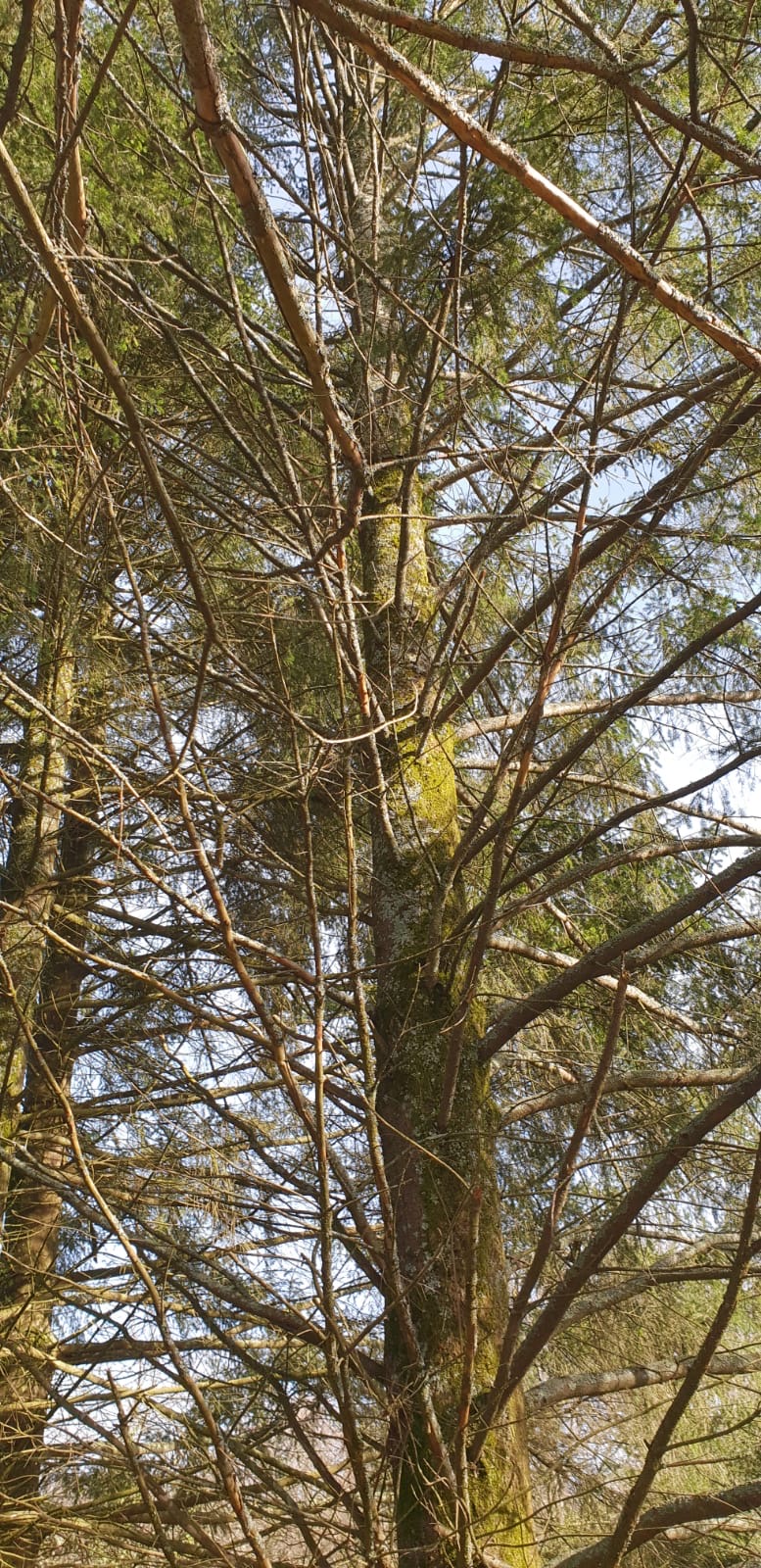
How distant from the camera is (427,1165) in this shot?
11.2 feet

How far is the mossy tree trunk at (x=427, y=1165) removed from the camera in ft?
8.48

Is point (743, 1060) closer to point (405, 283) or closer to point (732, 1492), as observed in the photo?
point (732, 1492)

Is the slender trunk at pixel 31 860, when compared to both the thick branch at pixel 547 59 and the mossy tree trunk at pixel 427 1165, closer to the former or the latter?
the mossy tree trunk at pixel 427 1165

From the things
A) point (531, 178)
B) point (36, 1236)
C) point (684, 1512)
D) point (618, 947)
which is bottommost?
point (684, 1512)

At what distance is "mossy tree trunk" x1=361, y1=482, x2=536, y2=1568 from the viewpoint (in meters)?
2.58

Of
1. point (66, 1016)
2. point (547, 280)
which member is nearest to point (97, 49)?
point (547, 280)

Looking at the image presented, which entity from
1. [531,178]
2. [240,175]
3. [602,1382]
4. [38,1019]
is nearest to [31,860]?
[38,1019]

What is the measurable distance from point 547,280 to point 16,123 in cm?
Result: 184

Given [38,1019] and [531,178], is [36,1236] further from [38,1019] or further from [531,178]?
[531,178]

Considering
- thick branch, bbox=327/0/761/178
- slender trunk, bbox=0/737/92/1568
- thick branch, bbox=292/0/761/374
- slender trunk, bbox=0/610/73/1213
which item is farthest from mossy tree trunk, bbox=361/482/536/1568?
slender trunk, bbox=0/610/73/1213

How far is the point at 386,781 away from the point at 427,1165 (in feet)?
3.63

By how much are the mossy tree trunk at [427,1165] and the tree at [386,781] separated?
18mm

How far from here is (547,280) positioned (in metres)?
4.08

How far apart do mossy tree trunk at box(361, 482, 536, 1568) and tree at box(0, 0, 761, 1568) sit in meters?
0.02
